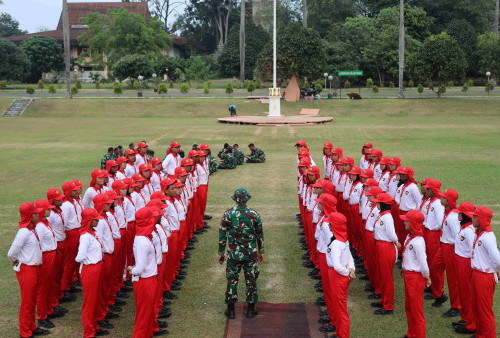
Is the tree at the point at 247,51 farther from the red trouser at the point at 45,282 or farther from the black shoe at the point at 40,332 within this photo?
the black shoe at the point at 40,332

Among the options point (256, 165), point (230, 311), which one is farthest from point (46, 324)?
point (256, 165)

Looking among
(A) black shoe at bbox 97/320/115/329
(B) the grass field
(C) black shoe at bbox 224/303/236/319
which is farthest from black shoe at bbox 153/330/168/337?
(C) black shoe at bbox 224/303/236/319

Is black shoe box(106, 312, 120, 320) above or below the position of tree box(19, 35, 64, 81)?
below

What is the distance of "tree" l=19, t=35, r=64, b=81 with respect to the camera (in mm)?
61656

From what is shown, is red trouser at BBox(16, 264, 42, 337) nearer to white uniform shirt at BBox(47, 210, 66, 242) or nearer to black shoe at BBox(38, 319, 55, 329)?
black shoe at BBox(38, 319, 55, 329)

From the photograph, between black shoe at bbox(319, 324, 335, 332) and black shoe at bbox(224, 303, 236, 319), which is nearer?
black shoe at bbox(319, 324, 335, 332)

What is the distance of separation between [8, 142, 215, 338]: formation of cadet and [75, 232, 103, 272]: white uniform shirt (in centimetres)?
1

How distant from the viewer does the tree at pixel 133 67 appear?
52756 mm

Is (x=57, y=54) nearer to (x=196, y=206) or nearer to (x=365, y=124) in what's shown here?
(x=365, y=124)

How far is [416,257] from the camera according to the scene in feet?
23.0

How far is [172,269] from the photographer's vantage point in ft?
29.4

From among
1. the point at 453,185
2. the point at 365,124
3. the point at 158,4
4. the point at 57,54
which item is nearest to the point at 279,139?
the point at 365,124

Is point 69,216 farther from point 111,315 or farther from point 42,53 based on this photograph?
point 42,53

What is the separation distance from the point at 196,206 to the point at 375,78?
52505 millimetres
